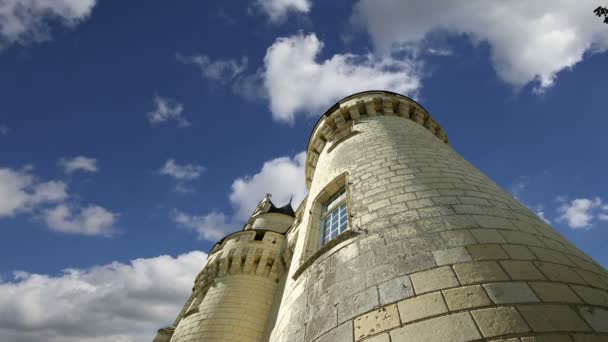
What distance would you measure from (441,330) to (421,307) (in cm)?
24

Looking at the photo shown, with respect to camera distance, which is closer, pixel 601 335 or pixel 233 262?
pixel 601 335

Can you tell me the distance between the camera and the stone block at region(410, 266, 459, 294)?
7.91 feet

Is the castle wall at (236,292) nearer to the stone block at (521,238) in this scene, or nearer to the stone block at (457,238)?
the stone block at (457,238)

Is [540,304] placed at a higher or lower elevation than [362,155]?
lower

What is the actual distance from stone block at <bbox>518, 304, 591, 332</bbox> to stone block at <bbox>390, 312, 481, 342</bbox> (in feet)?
1.28

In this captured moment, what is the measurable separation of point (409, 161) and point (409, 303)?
3.05m

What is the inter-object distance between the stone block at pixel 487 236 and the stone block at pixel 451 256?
0.29 meters

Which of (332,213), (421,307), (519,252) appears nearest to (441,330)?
(421,307)

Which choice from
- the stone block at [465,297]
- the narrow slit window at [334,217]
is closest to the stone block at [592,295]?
the stone block at [465,297]

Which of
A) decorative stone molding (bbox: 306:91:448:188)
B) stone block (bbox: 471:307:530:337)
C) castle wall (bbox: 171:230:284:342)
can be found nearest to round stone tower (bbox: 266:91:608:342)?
stone block (bbox: 471:307:530:337)

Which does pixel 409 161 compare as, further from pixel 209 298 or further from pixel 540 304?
pixel 209 298

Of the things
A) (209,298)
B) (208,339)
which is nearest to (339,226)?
(208,339)

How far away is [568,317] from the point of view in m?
2.03

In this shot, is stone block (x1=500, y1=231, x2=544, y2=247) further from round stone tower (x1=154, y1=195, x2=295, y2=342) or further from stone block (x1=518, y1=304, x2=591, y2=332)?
round stone tower (x1=154, y1=195, x2=295, y2=342)
